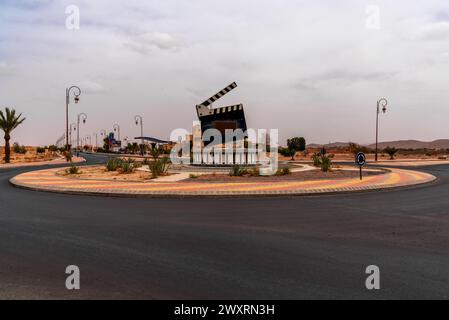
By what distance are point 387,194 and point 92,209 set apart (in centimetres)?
1004

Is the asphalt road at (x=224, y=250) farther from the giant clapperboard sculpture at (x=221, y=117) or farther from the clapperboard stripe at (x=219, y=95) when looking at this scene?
the clapperboard stripe at (x=219, y=95)

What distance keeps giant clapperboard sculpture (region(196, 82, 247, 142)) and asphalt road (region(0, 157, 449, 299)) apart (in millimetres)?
18274

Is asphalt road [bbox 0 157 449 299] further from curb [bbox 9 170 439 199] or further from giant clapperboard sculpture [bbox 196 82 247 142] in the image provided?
giant clapperboard sculpture [bbox 196 82 247 142]

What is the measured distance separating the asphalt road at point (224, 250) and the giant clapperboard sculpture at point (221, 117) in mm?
18274

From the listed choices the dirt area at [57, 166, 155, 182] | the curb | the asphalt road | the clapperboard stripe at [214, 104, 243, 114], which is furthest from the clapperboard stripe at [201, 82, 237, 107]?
the asphalt road

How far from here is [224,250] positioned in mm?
6531

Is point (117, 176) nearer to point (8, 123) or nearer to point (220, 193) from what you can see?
point (220, 193)

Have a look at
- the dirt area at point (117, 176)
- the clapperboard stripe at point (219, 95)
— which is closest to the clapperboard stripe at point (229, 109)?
the clapperboard stripe at point (219, 95)

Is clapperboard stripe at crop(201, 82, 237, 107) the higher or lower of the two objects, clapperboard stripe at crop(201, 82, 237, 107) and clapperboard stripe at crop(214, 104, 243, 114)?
the higher

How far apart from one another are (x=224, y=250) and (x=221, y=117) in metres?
23.5

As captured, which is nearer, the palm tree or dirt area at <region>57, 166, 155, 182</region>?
dirt area at <region>57, 166, 155, 182</region>

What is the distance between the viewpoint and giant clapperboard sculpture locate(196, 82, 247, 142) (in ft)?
96.5
